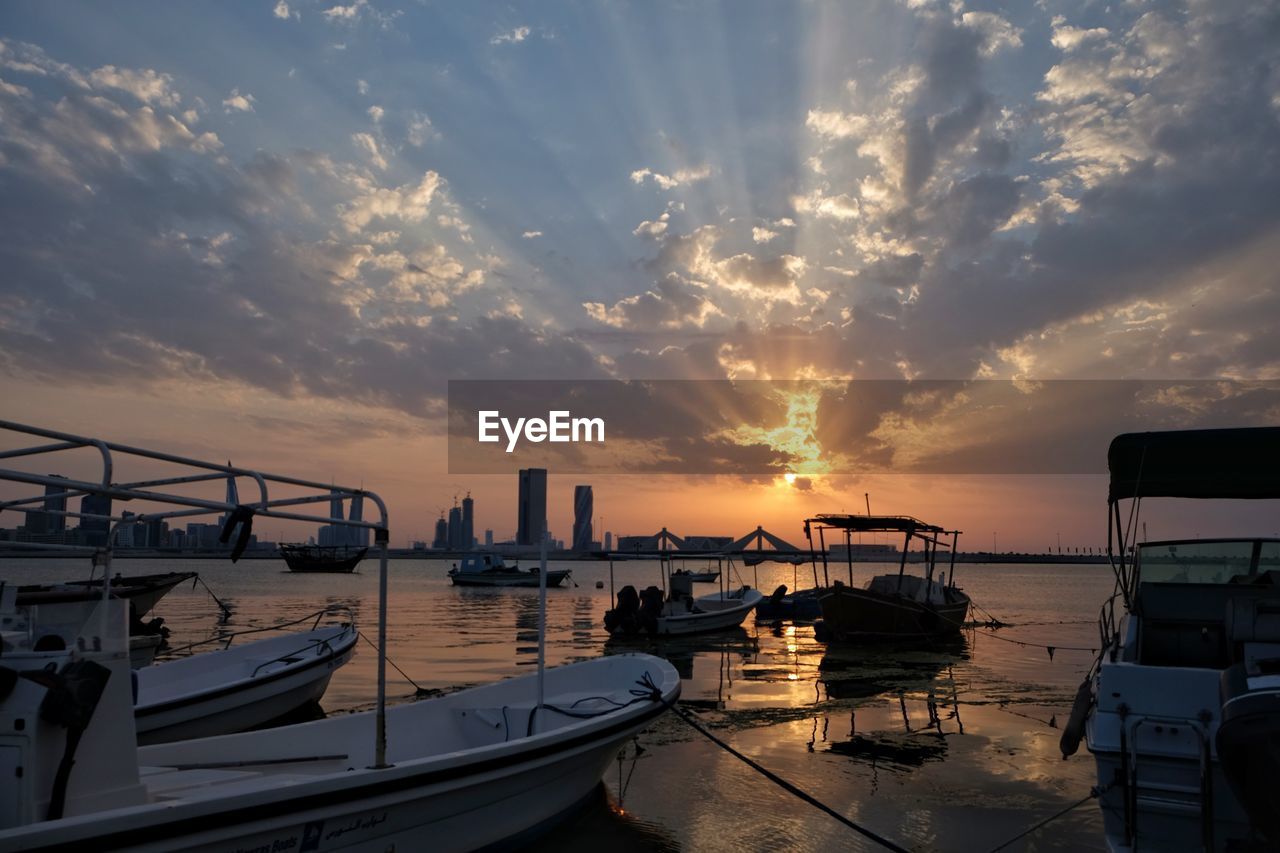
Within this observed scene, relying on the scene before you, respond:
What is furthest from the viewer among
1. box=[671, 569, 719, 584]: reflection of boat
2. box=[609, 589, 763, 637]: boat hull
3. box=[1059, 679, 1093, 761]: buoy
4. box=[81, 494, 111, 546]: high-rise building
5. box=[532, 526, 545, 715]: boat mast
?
box=[671, 569, 719, 584]: reflection of boat

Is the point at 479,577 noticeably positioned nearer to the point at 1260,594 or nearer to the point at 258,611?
the point at 258,611

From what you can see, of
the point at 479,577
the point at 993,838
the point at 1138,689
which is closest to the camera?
the point at 1138,689

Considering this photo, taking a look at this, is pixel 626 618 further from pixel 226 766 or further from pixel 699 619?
pixel 226 766

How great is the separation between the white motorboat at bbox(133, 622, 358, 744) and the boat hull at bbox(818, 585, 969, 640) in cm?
1600

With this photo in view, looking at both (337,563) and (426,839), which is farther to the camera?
(337,563)

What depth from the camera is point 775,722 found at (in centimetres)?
1553

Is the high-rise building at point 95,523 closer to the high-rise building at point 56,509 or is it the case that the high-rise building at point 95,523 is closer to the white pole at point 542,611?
the high-rise building at point 56,509

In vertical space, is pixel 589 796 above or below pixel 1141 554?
below

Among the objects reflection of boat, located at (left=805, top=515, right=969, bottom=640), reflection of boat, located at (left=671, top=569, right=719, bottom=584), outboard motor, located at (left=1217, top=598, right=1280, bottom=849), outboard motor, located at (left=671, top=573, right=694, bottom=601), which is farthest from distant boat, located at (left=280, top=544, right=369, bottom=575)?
outboard motor, located at (left=1217, top=598, right=1280, bottom=849)

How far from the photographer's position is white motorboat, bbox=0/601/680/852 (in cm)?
570

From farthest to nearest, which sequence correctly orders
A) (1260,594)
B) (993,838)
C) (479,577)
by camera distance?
(479,577) → (993,838) → (1260,594)

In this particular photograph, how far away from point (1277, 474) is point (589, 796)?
29.1ft

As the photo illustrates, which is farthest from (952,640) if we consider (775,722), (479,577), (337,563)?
(337,563)

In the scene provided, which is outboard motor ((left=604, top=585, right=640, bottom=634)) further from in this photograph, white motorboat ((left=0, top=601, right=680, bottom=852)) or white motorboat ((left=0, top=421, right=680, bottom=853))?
white motorboat ((left=0, top=421, right=680, bottom=853))
